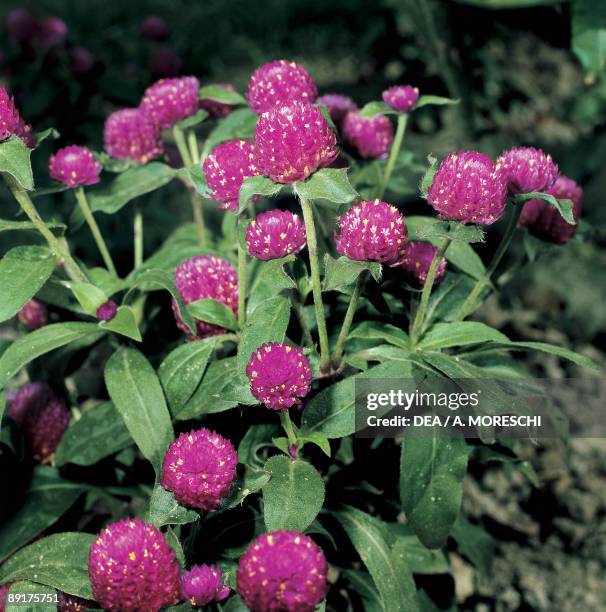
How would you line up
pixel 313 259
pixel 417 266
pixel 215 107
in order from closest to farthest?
1. pixel 313 259
2. pixel 417 266
3. pixel 215 107

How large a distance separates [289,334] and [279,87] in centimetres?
43

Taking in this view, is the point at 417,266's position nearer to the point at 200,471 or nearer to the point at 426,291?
the point at 426,291

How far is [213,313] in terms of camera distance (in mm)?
1397

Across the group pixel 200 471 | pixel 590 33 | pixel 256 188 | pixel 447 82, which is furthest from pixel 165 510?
pixel 447 82

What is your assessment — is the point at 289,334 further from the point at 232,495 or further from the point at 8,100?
the point at 8,100

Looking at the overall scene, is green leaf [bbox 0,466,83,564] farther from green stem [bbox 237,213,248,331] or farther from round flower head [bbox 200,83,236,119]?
round flower head [bbox 200,83,236,119]

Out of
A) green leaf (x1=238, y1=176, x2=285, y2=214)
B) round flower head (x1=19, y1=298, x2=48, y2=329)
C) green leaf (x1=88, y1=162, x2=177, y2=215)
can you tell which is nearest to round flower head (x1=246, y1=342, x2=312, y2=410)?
green leaf (x1=238, y1=176, x2=285, y2=214)

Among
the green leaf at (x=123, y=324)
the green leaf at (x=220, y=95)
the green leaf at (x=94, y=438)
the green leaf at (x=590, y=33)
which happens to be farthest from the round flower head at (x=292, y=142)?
the green leaf at (x=590, y=33)

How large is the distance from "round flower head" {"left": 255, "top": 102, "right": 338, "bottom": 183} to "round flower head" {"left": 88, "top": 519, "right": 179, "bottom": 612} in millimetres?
499

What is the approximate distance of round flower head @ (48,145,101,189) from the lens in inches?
58.6

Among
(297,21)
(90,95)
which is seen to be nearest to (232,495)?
(90,95)

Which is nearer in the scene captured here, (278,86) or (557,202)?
(557,202)

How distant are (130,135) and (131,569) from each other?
856 millimetres

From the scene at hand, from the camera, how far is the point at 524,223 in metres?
1.64
